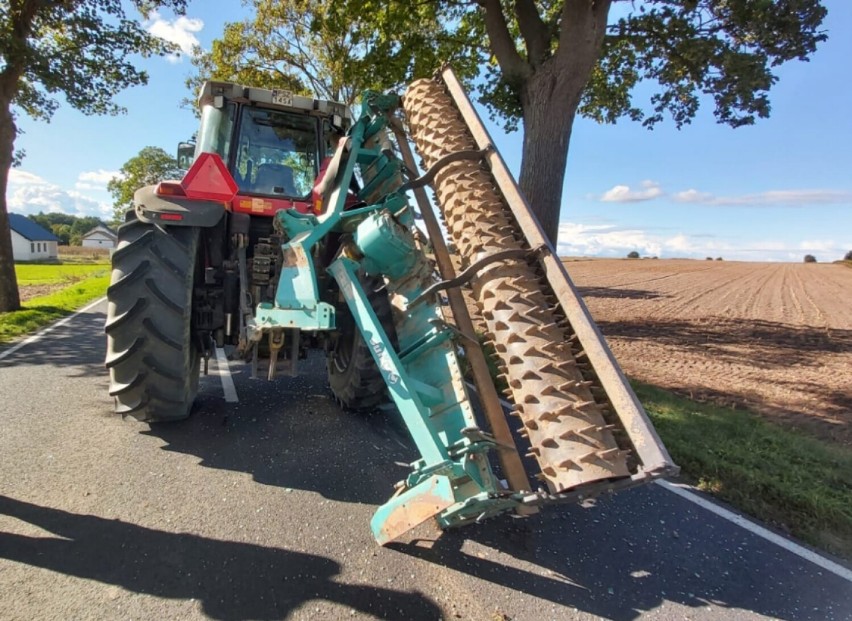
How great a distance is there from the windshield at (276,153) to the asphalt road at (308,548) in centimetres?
201

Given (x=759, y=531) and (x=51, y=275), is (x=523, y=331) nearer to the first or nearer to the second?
(x=759, y=531)

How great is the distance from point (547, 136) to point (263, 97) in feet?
14.7

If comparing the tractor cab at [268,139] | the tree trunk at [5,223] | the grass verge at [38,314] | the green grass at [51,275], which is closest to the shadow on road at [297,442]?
the tractor cab at [268,139]

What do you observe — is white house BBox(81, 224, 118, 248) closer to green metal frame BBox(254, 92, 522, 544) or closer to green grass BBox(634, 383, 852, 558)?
green metal frame BBox(254, 92, 522, 544)

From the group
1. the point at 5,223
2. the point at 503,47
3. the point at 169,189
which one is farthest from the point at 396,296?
the point at 5,223

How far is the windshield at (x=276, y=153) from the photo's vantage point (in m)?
3.99

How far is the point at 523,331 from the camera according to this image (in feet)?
7.34

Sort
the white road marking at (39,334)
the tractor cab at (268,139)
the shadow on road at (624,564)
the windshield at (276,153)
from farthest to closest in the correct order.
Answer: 1. the white road marking at (39,334)
2. the windshield at (276,153)
3. the tractor cab at (268,139)
4. the shadow on road at (624,564)

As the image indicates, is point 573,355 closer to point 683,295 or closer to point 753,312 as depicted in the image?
point 753,312

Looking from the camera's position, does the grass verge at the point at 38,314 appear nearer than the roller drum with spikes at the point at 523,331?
No

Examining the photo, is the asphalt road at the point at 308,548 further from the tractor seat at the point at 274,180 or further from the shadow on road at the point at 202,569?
the tractor seat at the point at 274,180

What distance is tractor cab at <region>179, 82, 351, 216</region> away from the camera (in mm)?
3877

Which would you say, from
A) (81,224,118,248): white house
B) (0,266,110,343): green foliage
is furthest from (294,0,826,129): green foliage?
(81,224,118,248): white house

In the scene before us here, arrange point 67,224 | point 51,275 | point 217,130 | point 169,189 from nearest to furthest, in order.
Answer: point 169,189
point 217,130
point 51,275
point 67,224
